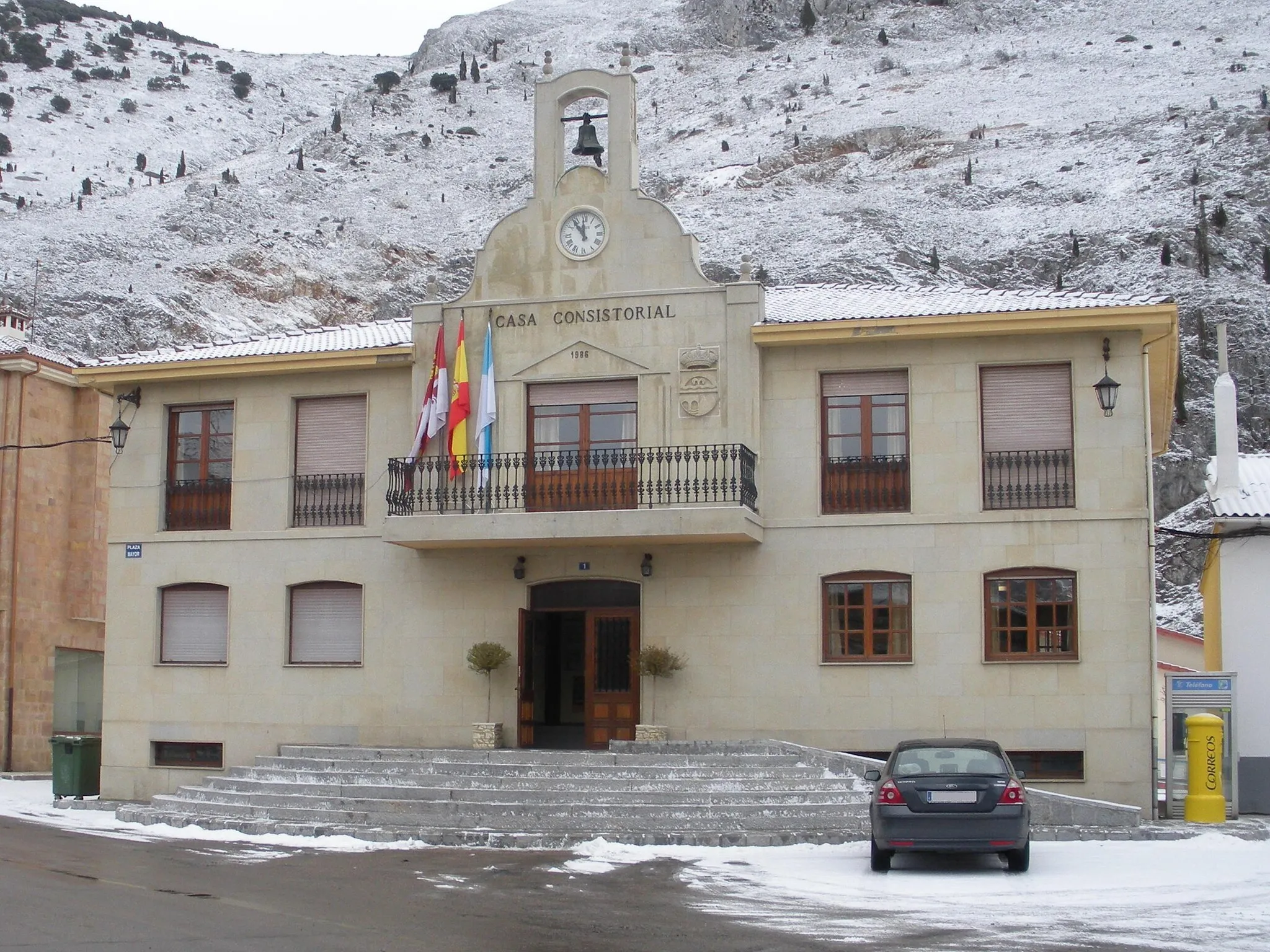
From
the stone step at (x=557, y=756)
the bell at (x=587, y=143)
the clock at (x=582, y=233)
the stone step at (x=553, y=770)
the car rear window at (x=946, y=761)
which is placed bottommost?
the stone step at (x=553, y=770)

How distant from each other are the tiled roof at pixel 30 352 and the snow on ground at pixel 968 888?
13254 mm

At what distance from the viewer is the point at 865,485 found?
22641mm

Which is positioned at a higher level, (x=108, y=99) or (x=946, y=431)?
(x=108, y=99)

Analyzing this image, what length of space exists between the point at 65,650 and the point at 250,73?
451 ft

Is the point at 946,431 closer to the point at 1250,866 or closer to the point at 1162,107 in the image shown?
the point at 1250,866

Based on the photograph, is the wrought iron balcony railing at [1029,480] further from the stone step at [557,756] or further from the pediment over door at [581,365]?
the pediment over door at [581,365]

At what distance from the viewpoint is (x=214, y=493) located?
82.4 feet

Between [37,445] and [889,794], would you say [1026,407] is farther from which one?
[37,445]

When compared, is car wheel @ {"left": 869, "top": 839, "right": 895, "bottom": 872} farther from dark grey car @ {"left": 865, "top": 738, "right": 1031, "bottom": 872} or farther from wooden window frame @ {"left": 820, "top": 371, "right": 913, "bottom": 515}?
wooden window frame @ {"left": 820, "top": 371, "right": 913, "bottom": 515}

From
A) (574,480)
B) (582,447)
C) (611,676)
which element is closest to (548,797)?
(611,676)

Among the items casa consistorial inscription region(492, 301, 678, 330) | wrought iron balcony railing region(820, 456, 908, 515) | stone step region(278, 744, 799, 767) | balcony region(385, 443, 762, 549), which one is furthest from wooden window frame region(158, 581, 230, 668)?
wrought iron balcony railing region(820, 456, 908, 515)

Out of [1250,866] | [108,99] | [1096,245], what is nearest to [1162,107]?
[1096,245]

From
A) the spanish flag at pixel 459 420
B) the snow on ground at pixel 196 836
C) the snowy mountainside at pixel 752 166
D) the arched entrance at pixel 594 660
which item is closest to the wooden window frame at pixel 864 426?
the arched entrance at pixel 594 660

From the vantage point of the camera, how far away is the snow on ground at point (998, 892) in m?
11.6
